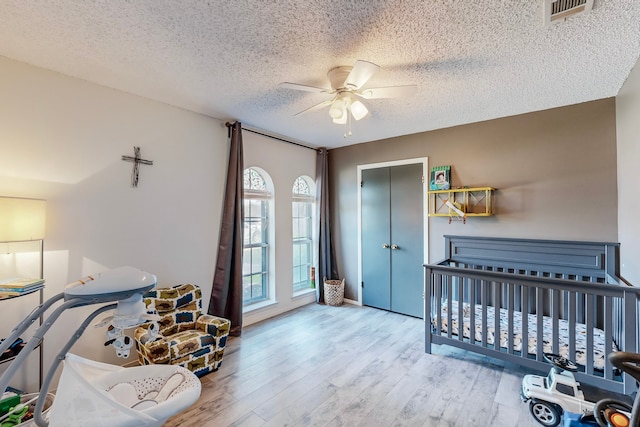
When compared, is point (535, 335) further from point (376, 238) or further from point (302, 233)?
point (302, 233)

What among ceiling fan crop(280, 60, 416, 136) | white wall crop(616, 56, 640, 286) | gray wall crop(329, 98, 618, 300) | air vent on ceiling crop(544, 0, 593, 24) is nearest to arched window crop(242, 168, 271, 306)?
ceiling fan crop(280, 60, 416, 136)

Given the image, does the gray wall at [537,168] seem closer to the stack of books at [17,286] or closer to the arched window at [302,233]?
the arched window at [302,233]

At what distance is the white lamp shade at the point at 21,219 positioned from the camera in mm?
1737

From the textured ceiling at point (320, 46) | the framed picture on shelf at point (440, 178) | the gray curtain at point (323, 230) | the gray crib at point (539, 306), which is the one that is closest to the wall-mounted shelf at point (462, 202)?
the framed picture on shelf at point (440, 178)

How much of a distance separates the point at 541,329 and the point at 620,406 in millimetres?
1042

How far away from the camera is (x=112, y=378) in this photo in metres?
1.26

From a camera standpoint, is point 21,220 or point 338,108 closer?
point 21,220

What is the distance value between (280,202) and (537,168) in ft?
9.93

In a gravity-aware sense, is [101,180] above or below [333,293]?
above

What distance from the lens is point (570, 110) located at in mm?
2875

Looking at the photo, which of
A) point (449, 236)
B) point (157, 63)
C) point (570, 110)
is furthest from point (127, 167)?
point (570, 110)

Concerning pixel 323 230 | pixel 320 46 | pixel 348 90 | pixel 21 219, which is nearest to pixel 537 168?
pixel 348 90

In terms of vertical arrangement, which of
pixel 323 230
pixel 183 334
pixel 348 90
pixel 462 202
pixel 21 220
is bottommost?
pixel 183 334

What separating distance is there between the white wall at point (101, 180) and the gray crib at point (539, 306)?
2.56m
